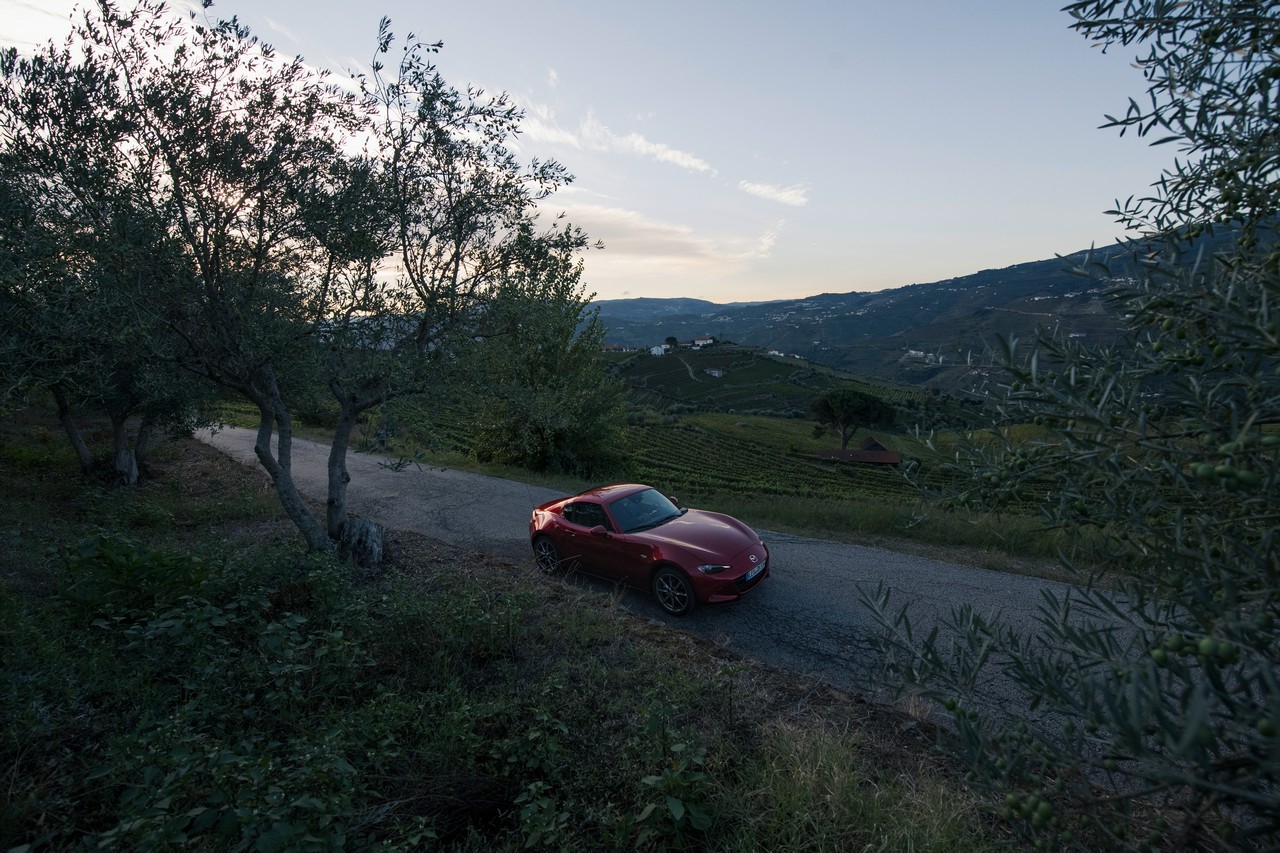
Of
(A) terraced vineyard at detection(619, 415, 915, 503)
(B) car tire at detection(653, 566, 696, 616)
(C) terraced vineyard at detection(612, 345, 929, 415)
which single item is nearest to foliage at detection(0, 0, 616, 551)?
(B) car tire at detection(653, 566, 696, 616)

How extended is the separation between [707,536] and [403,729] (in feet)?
14.8

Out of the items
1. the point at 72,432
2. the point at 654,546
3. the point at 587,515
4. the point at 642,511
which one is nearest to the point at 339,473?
the point at 587,515

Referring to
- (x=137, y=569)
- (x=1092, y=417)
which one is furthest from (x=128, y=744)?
(x=1092, y=417)

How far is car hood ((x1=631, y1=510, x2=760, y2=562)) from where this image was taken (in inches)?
297

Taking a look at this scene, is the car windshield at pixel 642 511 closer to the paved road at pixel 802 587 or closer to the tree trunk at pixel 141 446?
the paved road at pixel 802 587

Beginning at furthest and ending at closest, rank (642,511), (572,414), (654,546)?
(572,414), (642,511), (654,546)

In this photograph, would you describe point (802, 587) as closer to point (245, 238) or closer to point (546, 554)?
point (546, 554)

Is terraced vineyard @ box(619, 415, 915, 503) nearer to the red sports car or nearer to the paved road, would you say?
the paved road

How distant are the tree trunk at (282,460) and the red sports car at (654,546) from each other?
3.24 m

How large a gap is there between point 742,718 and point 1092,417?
390cm

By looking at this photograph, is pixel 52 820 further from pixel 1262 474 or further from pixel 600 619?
pixel 1262 474

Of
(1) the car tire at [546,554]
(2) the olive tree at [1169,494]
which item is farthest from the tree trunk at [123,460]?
(2) the olive tree at [1169,494]

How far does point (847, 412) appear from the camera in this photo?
5978 centimetres

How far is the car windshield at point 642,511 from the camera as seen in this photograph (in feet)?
27.7
